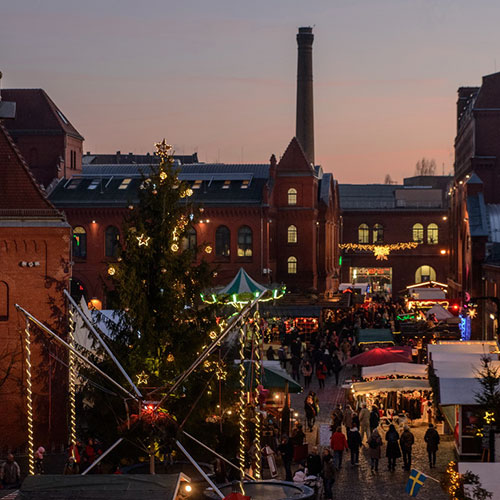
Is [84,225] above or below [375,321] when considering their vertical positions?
above

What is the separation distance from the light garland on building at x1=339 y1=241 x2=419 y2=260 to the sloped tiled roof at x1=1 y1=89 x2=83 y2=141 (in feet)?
101

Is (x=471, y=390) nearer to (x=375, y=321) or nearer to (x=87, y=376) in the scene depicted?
(x=87, y=376)

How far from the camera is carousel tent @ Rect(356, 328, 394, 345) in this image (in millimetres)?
41156

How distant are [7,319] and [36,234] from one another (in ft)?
8.11

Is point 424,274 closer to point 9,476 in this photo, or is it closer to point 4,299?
point 4,299

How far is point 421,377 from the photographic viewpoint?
31.5 m

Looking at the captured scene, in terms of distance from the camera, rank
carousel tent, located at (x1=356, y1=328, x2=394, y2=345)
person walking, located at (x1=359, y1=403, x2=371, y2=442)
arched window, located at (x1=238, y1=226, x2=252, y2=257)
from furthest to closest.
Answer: arched window, located at (x1=238, y1=226, x2=252, y2=257)
carousel tent, located at (x1=356, y1=328, x2=394, y2=345)
person walking, located at (x1=359, y1=403, x2=371, y2=442)

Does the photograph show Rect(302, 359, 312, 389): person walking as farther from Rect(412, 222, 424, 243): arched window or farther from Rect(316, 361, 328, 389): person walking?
Rect(412, 222, 424, 243): arched window

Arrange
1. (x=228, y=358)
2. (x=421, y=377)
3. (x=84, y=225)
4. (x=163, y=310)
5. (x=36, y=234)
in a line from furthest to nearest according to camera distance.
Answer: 1. (x=84, y=225)
2. (x=421, y=377)
3. (x=36, y=234)
4. (x=228, y=358)
5. (x=163, y=310)

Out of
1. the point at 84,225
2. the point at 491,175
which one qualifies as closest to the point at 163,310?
the point at 491,175

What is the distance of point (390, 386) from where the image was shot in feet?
98.4

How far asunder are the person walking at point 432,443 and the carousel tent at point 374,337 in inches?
599

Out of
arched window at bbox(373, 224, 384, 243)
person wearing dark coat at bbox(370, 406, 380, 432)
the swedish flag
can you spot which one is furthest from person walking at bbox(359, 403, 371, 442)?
arched window at bbox(373, 224, 384, 243)

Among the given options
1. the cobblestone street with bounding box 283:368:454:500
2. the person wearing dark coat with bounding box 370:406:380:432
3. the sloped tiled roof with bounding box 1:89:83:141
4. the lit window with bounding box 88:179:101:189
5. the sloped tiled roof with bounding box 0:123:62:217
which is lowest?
the cobblestone street with bounding box 283:368:454:500
